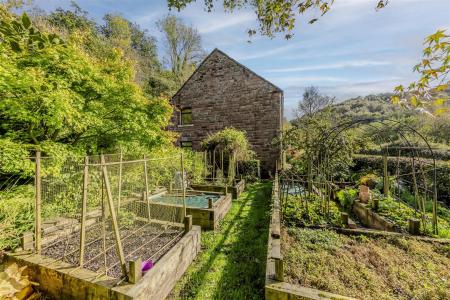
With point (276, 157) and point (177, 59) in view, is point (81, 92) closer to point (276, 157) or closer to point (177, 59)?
point (276, 157)

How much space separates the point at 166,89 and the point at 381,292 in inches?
750

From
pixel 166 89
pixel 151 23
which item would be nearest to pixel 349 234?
pixel 166 89

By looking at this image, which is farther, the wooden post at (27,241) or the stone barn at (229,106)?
the stone barn at (229,106)

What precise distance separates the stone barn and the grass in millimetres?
8615

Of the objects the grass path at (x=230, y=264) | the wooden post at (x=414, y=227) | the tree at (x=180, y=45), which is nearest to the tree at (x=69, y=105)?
the grass path at (x=230, y=264)

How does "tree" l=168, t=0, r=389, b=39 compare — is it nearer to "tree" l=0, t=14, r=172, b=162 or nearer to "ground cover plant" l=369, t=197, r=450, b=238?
"tree" l=0, t=14, r=172, b=162

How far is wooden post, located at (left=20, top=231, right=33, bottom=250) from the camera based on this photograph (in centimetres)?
325

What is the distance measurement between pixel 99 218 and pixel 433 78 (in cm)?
567

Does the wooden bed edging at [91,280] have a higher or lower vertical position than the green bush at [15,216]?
lower

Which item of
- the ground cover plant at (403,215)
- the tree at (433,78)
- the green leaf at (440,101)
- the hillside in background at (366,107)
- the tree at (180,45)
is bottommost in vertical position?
the ground cover plant at (403,215)

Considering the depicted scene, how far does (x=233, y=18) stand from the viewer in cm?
348

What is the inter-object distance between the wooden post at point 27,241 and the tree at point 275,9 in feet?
14.1

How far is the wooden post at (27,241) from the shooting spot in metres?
3.25

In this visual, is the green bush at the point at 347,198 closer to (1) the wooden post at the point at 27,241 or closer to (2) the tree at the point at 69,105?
(2) the tree at the point at 69,105
